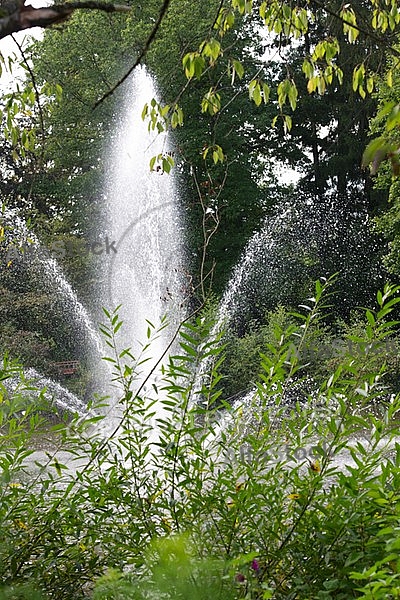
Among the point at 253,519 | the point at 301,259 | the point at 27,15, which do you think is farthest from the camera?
the point at 301,259

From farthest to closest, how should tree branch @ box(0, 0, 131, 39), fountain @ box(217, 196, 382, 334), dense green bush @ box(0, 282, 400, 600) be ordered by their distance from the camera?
fountain @ box(217, 196, 382, 334)
dense green bush @ box(0, 282, 400, 600)
tree branch @ box(0, 0, 131, 39)

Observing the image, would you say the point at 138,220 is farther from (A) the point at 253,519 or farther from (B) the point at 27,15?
(B) the point at 27,15

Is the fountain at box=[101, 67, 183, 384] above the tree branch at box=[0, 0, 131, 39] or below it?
above

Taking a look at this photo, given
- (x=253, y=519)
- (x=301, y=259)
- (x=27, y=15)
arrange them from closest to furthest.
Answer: (x=27, y=15) → (x=253, y=519) → (x=301, y=259)

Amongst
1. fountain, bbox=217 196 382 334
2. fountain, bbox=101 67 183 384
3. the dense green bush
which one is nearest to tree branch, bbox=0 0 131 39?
the dense green bush

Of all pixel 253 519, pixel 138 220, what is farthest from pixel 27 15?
pixel 138 220

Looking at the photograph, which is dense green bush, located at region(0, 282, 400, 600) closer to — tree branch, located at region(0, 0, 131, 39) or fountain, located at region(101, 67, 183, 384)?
tree branch, located at region(0, 0, 131, 39)

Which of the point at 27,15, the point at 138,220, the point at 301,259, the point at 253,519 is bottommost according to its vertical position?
the point at 253,519

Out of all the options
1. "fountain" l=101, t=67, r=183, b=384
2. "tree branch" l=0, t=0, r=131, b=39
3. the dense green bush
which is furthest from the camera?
"fountain" l=101, t=67, r=183, b=384

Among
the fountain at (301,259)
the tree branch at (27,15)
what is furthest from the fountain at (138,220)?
the tree branch at (27,15)

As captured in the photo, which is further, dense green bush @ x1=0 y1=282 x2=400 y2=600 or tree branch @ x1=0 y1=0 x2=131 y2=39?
dense green bush @ x1=0 y1=282 x2=400 y2=600

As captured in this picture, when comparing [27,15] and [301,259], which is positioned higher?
[301,259]

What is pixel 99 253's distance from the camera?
16.4 meters

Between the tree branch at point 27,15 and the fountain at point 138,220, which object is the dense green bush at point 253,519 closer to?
the tree branch at point 27,15
